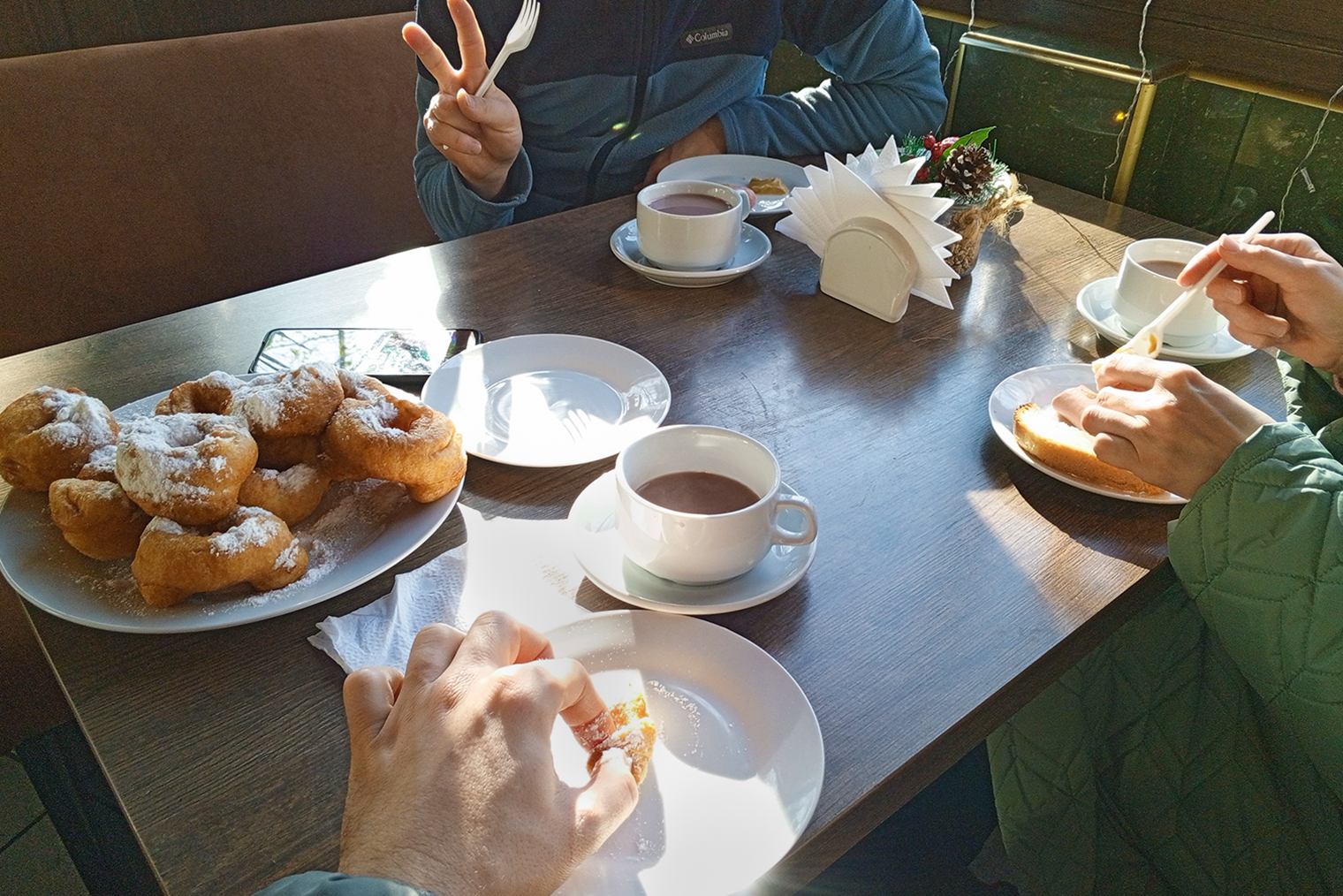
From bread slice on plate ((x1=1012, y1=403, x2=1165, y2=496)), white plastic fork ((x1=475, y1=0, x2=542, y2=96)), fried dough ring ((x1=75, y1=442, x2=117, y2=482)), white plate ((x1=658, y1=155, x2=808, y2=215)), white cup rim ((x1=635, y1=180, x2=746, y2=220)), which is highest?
white plastic fork ((x1=475, y1=0, x2=542, y2=96))

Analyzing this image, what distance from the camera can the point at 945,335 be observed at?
1197 millimetres

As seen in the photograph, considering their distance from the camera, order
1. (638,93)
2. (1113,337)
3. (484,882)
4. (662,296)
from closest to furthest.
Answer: (484,882), (1113,337), (662,296), (638,93)

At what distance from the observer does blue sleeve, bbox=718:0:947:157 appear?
1738 millimetres

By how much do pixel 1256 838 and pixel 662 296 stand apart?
3.17 feet

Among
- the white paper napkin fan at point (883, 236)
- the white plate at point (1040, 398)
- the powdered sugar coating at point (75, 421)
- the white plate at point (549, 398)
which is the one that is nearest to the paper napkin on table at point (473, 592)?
the white plate at point (549, 398)

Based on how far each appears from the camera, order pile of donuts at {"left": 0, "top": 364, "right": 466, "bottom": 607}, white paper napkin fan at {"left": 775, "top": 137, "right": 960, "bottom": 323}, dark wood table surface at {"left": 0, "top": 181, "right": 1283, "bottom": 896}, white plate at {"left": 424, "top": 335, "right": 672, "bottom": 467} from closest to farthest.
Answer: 1. dark wood table surface at {"left": 0, "top": 181, "right": 1283, "bottom": 896}
2. pile of donuts at {"left": 0, "top": 364, "right": 466, "bottom": 607}
3. white plate at {"left": 424, "top": 335, "right": 672, "bottom": 467}
4. white paper napkin fan at {"left": 775, "top": 137, "right": 960, "bottom": 323}

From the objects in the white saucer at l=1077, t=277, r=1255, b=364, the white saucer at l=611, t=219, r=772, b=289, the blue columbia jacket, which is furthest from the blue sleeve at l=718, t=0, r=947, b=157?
the white saucer at l=1077, t=277, r=1255, b=364

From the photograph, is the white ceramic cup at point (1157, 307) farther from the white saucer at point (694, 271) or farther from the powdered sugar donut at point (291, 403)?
the powdered sugar donut at point (291, 403)

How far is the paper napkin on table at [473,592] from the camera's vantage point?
728 mm

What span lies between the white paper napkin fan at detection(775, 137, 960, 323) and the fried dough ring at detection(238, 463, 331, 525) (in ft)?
2.46

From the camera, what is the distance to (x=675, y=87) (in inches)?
70.6

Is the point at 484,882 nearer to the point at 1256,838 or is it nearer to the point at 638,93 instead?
the point at 1256,838

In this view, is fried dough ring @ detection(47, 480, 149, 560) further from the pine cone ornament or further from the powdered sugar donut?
the pine cone ornament

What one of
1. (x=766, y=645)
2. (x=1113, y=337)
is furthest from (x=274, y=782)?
(x=1113, y=337)
